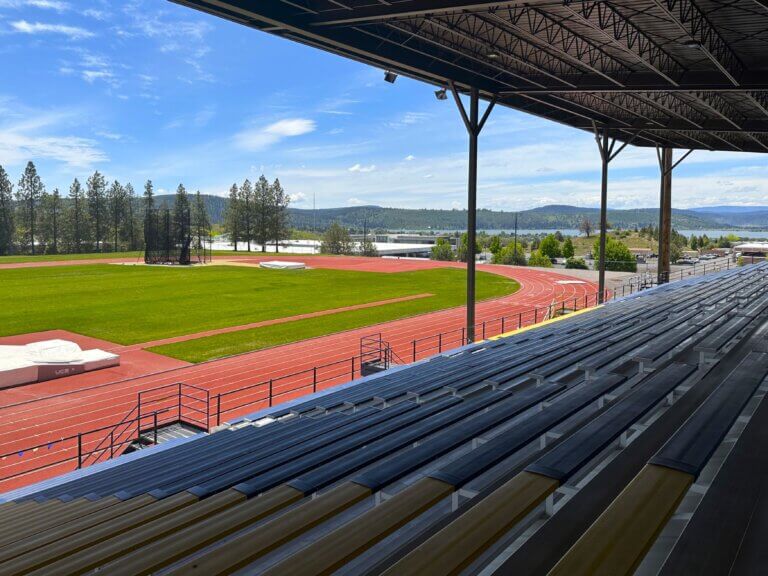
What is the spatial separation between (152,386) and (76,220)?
308ft

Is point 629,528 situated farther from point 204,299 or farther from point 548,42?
point 204,299

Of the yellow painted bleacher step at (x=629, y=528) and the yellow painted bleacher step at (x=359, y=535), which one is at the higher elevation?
the yellow painted bleacher step at (x=629, y=528)

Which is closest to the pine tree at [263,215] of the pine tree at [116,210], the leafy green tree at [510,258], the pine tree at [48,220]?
the pine tree at [116,210]

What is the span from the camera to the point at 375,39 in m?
13.9

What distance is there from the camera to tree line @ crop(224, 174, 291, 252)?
101m

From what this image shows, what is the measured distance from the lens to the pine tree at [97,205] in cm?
10225

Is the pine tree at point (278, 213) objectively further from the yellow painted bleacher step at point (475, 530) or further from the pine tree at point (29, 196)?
the yellow painted bleacher step at point (475, 530)

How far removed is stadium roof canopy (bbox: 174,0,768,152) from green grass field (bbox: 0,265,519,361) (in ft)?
49.4

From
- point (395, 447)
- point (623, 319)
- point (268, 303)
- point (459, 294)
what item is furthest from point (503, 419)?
point (459, 294)

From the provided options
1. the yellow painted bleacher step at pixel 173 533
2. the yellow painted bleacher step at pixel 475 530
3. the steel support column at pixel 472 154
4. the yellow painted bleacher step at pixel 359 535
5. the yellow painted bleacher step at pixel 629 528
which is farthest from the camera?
the steel support column at pixel 472 154

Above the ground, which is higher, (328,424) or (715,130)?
(715,130)

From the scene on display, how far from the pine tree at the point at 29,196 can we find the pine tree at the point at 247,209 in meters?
34.7

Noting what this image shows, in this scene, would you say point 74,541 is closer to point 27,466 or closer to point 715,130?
point 27,466

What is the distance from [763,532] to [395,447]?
2.87 metres
